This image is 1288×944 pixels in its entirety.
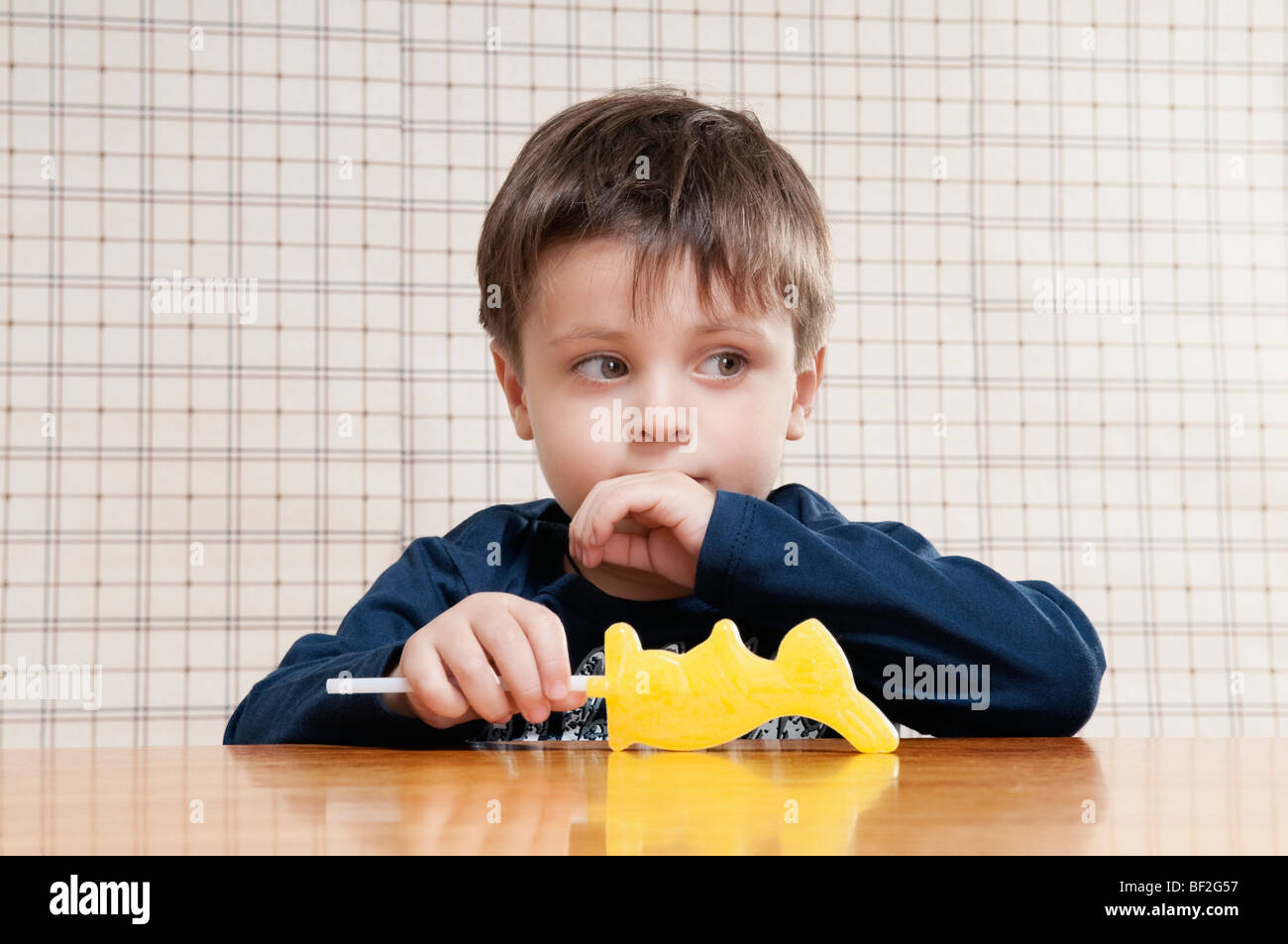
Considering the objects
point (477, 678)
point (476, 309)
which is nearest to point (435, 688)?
point (477, 678)

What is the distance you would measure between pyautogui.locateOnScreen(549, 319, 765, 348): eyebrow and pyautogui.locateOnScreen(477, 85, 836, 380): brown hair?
1cm

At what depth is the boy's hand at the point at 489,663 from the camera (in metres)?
0.53

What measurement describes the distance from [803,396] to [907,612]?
31 cm

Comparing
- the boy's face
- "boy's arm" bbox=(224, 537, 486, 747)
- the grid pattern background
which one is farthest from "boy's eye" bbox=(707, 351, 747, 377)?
the grid pattern background

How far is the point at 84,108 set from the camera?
1569 millimetres

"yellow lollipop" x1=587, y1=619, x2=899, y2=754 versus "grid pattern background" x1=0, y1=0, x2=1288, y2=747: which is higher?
"grid pattern background" x1=0, y1=0, x2=1288, y2=747

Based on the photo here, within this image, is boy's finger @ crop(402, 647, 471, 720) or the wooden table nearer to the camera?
the wooden table

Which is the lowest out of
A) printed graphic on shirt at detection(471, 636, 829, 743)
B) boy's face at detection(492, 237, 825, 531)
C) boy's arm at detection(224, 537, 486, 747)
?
printed graphic on shirt at detection(471, 636, 829, 743)

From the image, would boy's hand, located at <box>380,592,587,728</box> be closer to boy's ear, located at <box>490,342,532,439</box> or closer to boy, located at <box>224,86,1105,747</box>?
boy, located at <box>224,86,1105,747</box>

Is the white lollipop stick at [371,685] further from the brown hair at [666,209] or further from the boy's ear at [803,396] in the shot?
the boy's ear at [803,396]

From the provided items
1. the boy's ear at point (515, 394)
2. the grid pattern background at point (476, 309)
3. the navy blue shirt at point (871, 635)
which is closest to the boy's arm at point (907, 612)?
the navy blue shirt at point (871, 635)

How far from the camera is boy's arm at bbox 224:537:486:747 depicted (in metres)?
0.60

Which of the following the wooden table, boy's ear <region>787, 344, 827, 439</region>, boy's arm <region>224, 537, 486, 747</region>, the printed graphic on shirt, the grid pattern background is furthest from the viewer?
the grid pattern background

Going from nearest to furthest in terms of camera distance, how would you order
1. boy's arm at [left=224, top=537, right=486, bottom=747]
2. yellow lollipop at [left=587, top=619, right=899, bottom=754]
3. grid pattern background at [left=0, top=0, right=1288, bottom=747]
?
yellow lollipop at [left=587, top=619, right=899, bottom=754] → boy's arm at [left=224, top=537, right=486, bottom=747] → grid pattern background at [left=0, top=0, right=1288, bottom=747]
